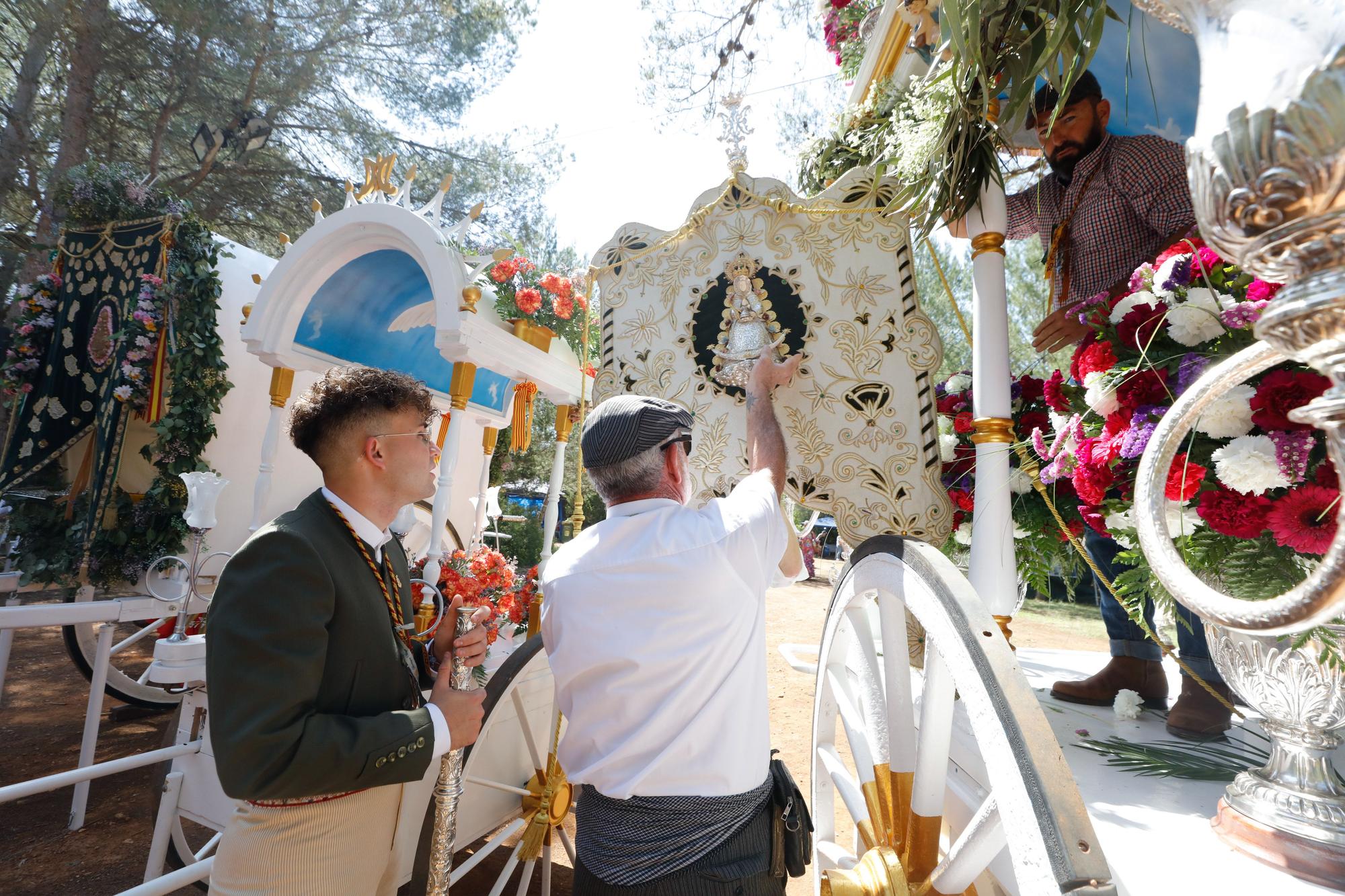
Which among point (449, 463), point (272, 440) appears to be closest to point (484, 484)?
point (272, 440)

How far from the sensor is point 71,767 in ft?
14.7

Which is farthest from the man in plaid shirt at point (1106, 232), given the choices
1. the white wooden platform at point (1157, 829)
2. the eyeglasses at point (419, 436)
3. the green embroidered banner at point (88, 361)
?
the green embroidered banner at point (88, 361)

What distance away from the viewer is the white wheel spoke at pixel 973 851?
1.27 metres

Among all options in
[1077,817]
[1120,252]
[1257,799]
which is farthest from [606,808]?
[1120,252]

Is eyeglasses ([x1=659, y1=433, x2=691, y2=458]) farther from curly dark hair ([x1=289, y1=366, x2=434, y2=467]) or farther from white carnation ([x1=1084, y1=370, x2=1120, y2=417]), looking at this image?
white carnation ([x1=1084, y1=370, x2=1120, y2=417])

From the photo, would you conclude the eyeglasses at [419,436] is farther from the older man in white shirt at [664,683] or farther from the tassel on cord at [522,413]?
the tassel on cord at [522,413]

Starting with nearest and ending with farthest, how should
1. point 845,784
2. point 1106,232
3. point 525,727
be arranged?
point 845,784 → point 1106,232 → point 525,727

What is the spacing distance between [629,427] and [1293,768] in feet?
5.32

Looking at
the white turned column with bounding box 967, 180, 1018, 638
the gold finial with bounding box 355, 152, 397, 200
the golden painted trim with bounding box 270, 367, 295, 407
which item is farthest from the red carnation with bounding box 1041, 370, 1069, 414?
the golden painted trim with bounding box 270, 367, 295, 407

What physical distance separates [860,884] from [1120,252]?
2.10 metres

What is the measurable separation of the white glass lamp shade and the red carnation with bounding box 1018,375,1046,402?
202 inches

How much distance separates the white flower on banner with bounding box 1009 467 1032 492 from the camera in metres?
2.18

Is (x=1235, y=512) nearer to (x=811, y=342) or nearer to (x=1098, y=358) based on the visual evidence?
(x=1098, y=358)

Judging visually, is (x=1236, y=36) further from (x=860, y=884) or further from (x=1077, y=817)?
(x=860, y=884)
